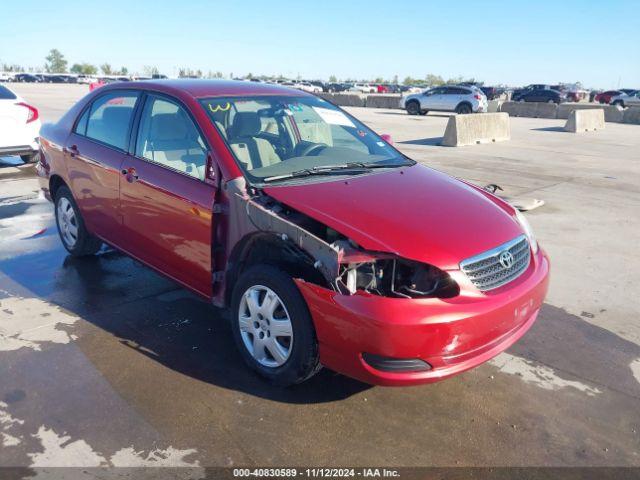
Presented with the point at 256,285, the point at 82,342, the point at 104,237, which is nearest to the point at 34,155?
the point at 104,237

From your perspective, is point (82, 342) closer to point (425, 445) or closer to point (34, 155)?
point (425, 445)

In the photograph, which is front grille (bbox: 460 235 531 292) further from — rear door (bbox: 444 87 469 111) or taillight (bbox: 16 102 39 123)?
rear door (bbox: 444 87 469 111)

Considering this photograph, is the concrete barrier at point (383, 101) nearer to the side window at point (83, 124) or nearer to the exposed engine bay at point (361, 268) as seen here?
the side window at point (83, 124)

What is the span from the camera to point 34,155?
32.6 feet

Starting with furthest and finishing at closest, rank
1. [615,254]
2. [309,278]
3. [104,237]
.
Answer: [615,254], [104,237], [309,278]

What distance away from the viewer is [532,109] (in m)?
31.9

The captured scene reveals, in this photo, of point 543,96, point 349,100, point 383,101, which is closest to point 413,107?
point 383,101

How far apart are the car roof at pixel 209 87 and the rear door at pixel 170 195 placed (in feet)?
0.37

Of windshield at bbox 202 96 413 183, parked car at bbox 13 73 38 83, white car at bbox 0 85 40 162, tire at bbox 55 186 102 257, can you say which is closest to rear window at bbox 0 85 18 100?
white car at bbox 0 85 40 162

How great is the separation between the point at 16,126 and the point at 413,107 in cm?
2392

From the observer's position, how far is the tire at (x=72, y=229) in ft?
16.6

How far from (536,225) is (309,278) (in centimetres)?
487

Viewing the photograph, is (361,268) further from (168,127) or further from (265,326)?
(168,127)

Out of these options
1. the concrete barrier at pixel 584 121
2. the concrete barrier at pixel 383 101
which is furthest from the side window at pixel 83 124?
the concrete barrier at pixel 383 101
